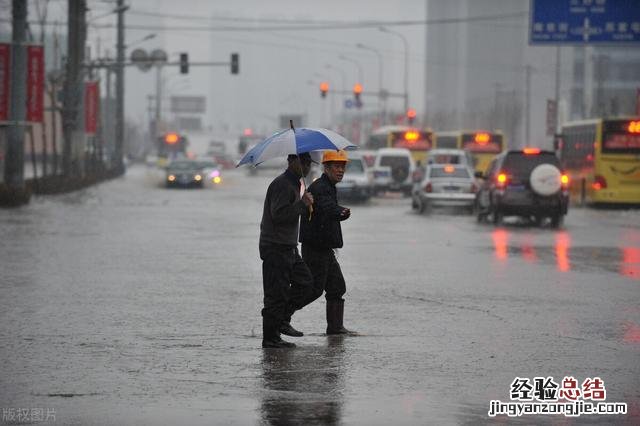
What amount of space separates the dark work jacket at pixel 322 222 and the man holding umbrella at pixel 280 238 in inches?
12.9

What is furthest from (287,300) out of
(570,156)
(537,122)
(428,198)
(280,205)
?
(537,122)

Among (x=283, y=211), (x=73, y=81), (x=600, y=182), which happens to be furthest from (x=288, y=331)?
(x=73, y=81)

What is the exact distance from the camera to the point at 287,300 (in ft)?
40.5

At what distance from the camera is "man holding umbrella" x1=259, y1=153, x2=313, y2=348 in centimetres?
1205

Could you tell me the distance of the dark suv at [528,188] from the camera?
33.4 m

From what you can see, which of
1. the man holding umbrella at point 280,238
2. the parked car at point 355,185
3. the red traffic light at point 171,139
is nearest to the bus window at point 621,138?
the parked car at point 355,185

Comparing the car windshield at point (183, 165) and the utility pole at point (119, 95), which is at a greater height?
the utility pole at point (119, 95)

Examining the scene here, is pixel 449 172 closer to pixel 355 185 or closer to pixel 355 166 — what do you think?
pixel 355 185

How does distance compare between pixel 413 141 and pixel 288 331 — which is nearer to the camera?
pixel 288 331

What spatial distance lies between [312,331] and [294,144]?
84.0 inches

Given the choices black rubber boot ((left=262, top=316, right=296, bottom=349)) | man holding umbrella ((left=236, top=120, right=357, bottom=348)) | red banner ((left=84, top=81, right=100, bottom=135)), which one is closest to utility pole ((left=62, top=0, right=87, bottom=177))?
red banner ((left=84, top=81, right=100, bottom=135))

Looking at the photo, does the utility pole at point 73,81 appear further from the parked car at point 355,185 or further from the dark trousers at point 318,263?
the dark trousers at point 318,263

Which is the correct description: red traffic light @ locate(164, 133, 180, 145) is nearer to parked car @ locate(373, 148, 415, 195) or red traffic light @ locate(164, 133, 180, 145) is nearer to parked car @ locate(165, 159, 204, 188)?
parked car @ locate(165, 159, 204, 188)

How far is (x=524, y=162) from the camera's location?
114ft
